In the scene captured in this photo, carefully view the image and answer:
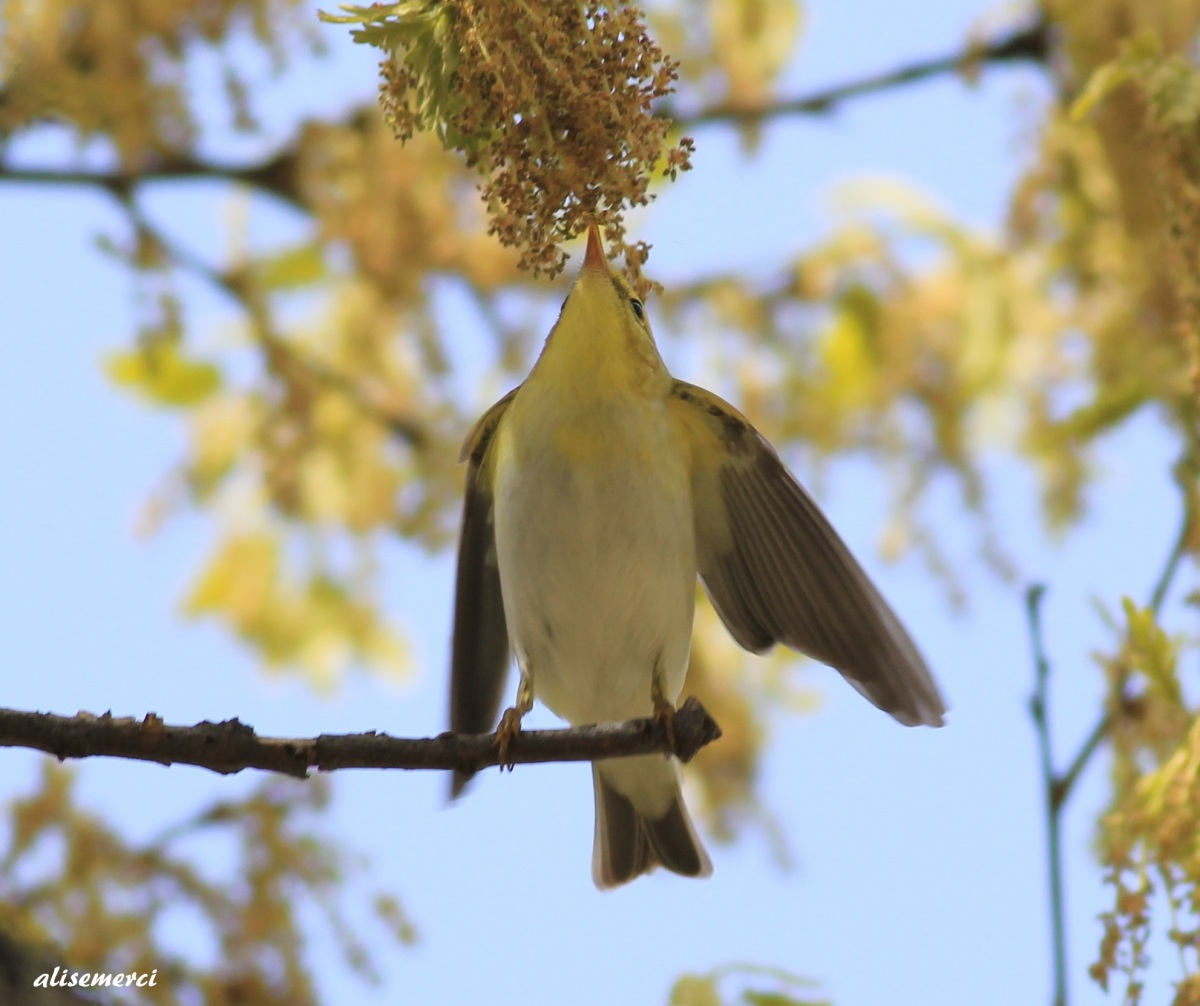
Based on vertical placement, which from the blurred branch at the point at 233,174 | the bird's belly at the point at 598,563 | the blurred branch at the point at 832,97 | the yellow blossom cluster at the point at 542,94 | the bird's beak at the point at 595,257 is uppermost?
the blurred branch at the point at 832,97

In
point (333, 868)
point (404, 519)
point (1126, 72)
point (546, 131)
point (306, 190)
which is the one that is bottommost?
point (333, 868)

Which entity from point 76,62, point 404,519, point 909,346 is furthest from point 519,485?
point 909,346

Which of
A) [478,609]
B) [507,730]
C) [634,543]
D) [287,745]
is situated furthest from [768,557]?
[287,745]

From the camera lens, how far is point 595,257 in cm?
326

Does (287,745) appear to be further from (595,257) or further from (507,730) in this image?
(595,257)

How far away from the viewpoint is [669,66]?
6.86ft

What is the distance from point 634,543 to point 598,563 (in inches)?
3.7

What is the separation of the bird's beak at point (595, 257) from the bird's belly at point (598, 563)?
37cm

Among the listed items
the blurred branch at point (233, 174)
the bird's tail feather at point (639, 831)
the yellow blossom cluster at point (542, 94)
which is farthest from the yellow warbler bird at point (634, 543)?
the blurred branch at point (233, 174)

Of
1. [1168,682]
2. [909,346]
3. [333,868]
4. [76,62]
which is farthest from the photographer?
[909,346]

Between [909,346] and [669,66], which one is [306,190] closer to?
[909,346]

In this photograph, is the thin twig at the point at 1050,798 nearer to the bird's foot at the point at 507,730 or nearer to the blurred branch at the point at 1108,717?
the blurred branch at the point at 1108,717

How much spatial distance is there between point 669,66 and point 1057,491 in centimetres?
302

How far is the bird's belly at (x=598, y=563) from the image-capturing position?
3.44m
